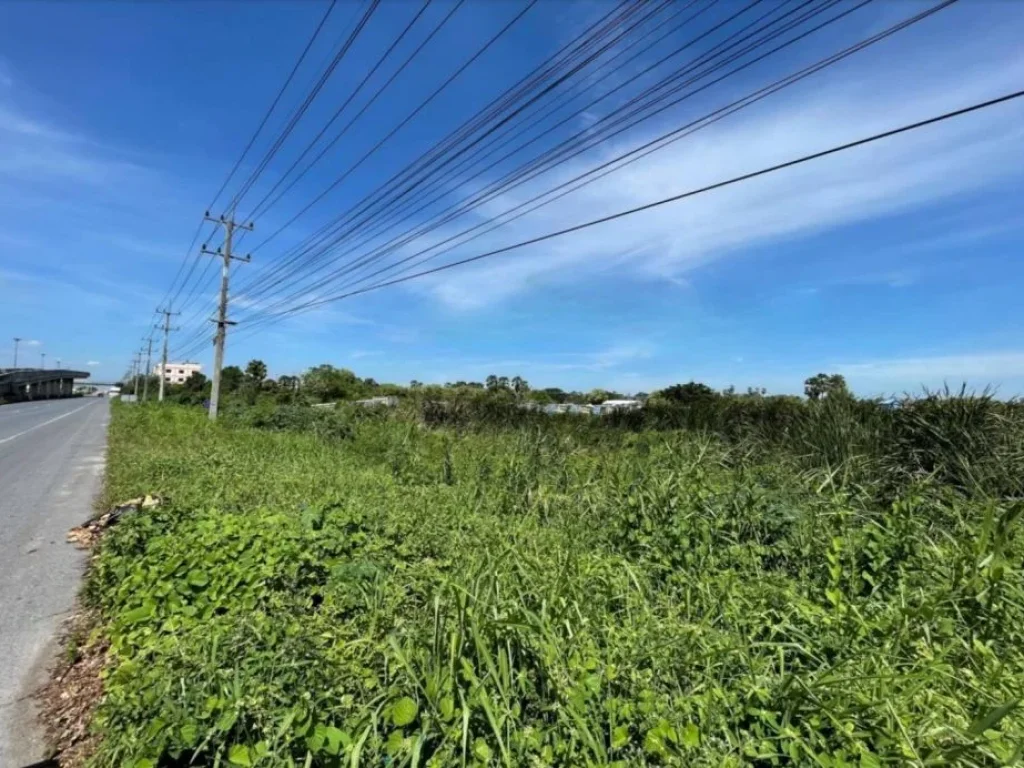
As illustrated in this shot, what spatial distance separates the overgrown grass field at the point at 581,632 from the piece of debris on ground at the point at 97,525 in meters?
1.31

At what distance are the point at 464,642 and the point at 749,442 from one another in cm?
786

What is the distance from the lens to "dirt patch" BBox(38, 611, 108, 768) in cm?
265

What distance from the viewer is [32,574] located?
496cm

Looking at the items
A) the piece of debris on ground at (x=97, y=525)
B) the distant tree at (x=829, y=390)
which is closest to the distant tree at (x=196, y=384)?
the piece of debris on ground at (x=97, y=525)

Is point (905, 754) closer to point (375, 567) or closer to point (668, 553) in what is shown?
point (668, 553)

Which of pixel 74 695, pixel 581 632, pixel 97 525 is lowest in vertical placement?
pixel 74 695

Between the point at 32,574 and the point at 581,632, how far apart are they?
546 centimetres

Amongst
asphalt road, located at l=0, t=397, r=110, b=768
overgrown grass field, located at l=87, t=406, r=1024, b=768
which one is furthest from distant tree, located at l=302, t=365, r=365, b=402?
overgrown grass field, located at l=87, t=406, r=1024, b=768

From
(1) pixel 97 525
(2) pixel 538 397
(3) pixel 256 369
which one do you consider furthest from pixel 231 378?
(1) pixel 97 525

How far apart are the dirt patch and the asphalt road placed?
2.7 inches

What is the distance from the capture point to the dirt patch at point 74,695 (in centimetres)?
265

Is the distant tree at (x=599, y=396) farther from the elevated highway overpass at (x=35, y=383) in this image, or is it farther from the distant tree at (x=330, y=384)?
the elevated highway overpass at (x=35, y=383)

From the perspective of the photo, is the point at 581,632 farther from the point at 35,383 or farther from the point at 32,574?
the point at 35,383

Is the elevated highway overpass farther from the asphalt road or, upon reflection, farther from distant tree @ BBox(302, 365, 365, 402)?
the asphalt road
